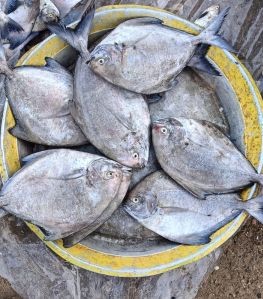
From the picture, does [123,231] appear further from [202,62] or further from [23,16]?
[23,16]

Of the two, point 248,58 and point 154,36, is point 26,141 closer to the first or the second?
point 154,36

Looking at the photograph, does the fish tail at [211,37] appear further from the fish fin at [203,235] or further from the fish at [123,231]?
the fish at [123,231]

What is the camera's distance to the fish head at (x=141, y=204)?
8.23 feet

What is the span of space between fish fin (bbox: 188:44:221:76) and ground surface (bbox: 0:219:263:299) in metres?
1.17

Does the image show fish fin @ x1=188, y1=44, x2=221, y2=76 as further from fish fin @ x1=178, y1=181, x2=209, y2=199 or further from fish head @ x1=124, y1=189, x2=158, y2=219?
fish head @ x1=124, y1=189, x2=158, y2=219

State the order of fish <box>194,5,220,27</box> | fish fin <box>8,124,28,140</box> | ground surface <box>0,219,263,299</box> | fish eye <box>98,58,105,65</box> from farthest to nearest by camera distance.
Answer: ground surface <box>0,219,263,299</box> → fish <box>194,5,220,27</box> → fish fin <box>8,124,28,140</box> → fish eye <box>98,58,105,65</box>

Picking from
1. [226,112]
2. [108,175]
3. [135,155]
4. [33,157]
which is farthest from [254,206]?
[33,157]

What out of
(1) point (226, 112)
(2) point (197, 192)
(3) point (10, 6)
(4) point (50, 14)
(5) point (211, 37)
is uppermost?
(5) point (211, 37)

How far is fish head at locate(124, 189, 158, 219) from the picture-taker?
8.23 feet

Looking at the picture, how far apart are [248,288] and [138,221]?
1.16 m

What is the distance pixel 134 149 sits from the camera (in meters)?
2.41

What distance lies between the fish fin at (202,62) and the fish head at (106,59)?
1.33 feet

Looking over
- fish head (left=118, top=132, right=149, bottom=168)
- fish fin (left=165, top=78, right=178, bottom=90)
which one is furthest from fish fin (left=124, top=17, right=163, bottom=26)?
fish head (left=118, top=132, right=149, bottom=168)

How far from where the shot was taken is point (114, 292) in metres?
3.27
